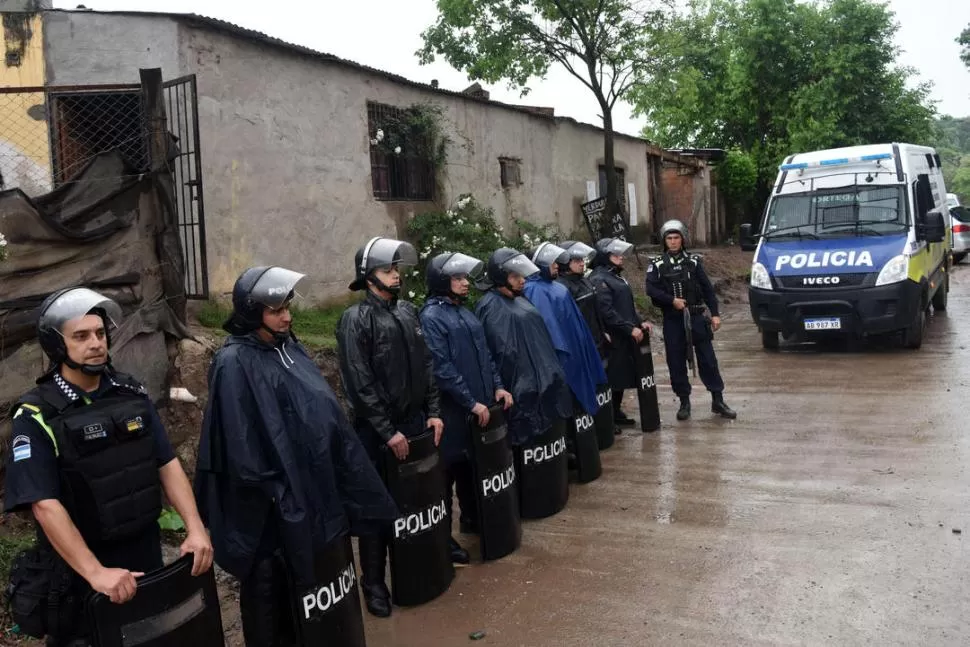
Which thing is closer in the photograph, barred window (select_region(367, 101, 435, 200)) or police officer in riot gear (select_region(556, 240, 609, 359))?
police officer in riot gear (select_region(556, 240, 609, 359))

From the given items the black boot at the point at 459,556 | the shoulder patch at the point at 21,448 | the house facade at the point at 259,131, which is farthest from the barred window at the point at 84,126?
the shoulder patch at the point at 21,448

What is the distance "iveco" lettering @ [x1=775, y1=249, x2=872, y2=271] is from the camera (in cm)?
1055

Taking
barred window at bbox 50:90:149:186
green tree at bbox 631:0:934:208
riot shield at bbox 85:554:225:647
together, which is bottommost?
riot shield at bbox 85:554:225:647

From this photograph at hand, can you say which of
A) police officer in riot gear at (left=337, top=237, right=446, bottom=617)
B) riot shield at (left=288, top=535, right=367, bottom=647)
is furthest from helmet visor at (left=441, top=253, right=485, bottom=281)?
riot shield at (left=288, top=535, right=367, bottom=647)

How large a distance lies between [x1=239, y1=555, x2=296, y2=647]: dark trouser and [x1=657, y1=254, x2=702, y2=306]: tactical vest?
5423 millimetres

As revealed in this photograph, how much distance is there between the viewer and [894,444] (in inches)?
272

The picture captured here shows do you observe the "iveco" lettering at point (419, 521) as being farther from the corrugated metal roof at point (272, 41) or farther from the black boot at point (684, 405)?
the corrugated metal roof at point (272, 41)

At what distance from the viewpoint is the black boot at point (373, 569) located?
4.52 meters

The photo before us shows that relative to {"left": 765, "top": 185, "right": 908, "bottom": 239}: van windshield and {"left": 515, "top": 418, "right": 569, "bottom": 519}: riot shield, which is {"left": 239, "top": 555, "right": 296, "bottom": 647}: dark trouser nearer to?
{"left": 515, "top": 418, "right": 569, "bottom": 519}: riot shield

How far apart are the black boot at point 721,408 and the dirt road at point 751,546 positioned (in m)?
0.13

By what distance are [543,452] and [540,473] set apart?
0.14 meters

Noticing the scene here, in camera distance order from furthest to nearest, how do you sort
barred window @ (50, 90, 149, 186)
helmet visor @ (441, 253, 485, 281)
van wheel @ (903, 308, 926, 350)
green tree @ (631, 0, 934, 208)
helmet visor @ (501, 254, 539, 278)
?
green tree @ (631, 0, 934, 208) → van wheel @ (903, 308, 926, 350) → barred window @ (50, 90, 149, 186) → helmet visor @ (501, 254, 539, 278) → helmet visor @ (441, 253, 485, 281)

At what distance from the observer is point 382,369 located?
14.9 feet

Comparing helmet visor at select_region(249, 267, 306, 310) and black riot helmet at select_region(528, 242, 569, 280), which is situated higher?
black riot helmet at select_region(528, 242, 569, 280)
